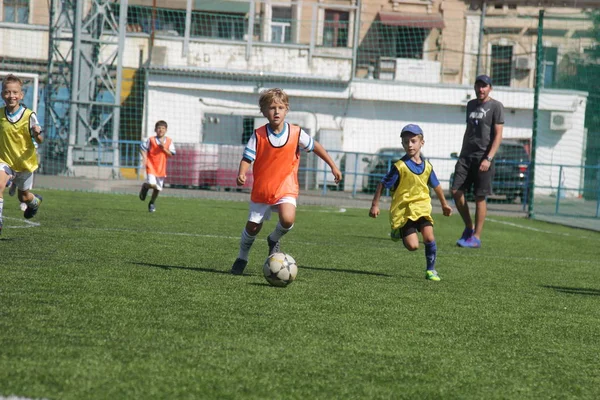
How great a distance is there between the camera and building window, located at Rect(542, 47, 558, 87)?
2016 centimetres

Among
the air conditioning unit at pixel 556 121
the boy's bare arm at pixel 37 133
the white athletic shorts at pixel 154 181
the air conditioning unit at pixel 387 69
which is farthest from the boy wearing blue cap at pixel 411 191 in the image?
the air conditioning unit at pixel 387 69

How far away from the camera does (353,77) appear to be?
32.9m

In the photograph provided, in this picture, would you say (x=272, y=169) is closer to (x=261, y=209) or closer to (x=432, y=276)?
(x=261, y=209)

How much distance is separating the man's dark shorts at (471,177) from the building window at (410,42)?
2425 cm

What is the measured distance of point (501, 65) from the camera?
3931cm

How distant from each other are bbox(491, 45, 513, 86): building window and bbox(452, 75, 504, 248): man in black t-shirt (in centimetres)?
2510

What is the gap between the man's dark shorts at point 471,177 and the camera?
12.1 meters

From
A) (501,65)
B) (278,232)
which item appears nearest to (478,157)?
(278,232)

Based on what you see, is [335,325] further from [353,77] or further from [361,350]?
[353,77]

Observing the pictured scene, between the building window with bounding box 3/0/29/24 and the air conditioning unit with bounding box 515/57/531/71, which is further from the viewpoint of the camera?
the air conditioning unit with bounding box 515/57/531/71

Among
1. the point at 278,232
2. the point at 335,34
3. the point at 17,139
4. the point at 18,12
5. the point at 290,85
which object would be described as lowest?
the point at 278,232

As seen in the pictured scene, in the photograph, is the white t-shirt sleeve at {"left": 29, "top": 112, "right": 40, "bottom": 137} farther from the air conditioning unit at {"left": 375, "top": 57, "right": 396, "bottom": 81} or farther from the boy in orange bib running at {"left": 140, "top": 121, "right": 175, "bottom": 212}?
the air conditioning unit at {"left": 375, "top": 57, "right": 396, "bottom": 81}

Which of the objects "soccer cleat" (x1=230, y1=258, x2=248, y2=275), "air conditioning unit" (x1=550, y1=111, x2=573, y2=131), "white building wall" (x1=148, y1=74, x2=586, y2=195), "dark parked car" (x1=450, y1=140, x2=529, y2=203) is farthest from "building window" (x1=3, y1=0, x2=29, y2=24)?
"soccer cleat" (x1=230, y1=258, x2=248, y2=275)

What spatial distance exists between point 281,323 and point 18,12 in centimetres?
2842
